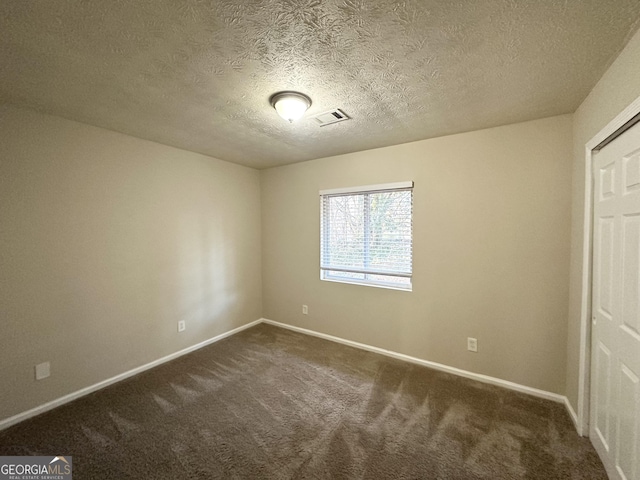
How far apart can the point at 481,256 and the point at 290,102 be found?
7.10ft

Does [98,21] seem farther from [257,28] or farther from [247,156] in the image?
[247,156]

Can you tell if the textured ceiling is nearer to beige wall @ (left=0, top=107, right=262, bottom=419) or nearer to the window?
beige wall @ (left=0, top=107, right=262, bottom=419)

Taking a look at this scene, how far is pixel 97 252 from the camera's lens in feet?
7.63

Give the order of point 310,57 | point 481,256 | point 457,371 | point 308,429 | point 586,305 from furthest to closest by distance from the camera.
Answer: point 457,371
point 481,256
point 308,429
point 586,305
point 310,57

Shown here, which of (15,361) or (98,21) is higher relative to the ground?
(98,21)

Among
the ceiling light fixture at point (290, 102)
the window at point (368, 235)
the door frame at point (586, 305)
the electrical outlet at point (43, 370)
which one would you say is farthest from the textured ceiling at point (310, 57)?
the electrical outlet at point (43, 370)

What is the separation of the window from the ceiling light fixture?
1.43 metres

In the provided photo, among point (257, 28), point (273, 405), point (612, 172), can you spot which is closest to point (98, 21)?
point (257, 28)

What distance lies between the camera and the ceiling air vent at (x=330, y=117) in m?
2.06

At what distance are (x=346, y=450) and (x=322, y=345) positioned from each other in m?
1.57

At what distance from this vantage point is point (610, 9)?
42.4 inches

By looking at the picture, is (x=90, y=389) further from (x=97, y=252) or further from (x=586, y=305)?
(x=586, y=305)

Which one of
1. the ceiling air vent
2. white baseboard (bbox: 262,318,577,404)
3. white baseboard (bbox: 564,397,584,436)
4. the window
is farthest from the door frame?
the ceiling air vent

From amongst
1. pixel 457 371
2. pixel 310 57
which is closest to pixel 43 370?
pixel 310 57
